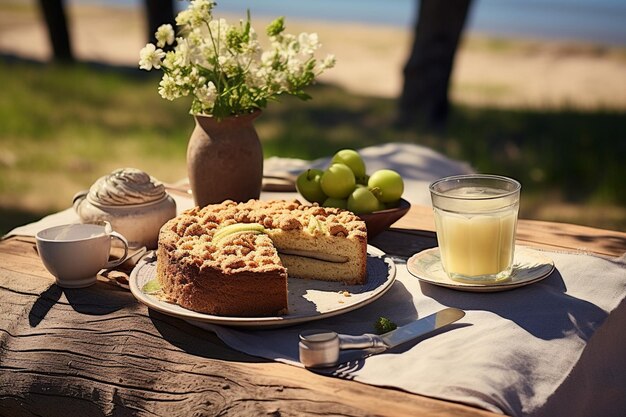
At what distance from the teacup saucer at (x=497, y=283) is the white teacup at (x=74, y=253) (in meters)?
0.98

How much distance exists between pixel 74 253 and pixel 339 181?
3.15 ft

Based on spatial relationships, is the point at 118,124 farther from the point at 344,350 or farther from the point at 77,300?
the point at 344,350

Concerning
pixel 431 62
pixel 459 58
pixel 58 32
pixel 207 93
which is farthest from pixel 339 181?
pixel 459 58

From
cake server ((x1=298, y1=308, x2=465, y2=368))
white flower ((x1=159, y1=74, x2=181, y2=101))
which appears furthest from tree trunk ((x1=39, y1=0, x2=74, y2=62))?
cake server ((x1=298, y1=308, x2=465, y2=368))

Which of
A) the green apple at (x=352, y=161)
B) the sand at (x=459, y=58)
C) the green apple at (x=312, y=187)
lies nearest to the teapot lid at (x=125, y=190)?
the green apple at (x=312, y=187)

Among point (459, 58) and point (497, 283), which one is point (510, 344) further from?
point (459, 58)

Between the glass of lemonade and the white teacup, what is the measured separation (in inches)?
41.4

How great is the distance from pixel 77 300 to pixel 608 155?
226 inches

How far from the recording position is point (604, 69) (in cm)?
1819

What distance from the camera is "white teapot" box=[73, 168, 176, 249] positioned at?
9.56 ft

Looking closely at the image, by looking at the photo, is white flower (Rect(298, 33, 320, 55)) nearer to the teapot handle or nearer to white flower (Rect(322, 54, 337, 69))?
white flower (Rect(322, 54, 337, 69))

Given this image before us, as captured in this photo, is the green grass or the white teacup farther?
the green grass

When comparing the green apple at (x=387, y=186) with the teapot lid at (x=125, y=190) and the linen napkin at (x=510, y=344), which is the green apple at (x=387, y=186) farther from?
the teapot lid at (x=125, y=190)

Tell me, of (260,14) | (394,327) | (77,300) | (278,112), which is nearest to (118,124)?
(278,112)
